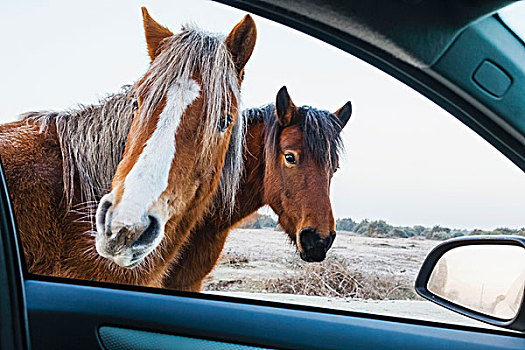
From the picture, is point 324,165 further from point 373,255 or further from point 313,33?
point 313,33

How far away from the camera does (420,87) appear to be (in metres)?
0.73

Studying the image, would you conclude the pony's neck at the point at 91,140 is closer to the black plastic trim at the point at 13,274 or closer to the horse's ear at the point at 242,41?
the horse's ear at the point at 242,41

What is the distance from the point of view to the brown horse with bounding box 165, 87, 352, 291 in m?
1.77

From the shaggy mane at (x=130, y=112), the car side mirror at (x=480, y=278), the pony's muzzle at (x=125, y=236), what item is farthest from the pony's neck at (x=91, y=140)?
the car side mirror at (x=480, y=278)

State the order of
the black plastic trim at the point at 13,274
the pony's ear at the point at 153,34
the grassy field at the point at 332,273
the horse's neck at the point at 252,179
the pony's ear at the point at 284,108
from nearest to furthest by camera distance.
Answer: the black plastic trim at the point at 13,274 → the grassy field at the point at 332,273 → the pony's ear at the point at 153,34 → the pony's ear at the point at 284,108 → the horse's neck at the point at 252,179

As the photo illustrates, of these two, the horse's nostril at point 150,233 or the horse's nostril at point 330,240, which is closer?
the horse's nostril at point 150,233

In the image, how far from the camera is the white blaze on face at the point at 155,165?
1282 millimetres

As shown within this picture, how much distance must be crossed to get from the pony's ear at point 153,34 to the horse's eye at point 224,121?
0.35m

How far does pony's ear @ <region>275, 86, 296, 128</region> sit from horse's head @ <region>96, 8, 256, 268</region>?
17 cm

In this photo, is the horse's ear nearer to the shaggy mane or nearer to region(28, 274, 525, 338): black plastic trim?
the shaggy mane

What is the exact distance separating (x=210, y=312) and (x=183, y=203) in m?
0.52

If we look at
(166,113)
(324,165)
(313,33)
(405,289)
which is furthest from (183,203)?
(313,33)

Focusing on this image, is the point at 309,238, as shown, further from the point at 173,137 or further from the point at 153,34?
the point at 153,34

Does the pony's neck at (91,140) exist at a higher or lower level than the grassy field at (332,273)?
higher
